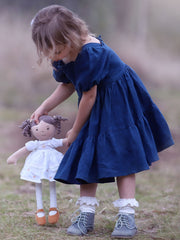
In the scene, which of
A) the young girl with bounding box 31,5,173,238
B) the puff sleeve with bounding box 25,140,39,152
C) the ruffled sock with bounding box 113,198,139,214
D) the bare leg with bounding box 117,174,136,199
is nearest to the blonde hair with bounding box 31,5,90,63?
the young girl with bounding box 31,5,173,238

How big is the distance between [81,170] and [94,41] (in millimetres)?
644

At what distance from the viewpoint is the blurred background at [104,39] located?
736 centimetres

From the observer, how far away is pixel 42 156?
2.19 meters

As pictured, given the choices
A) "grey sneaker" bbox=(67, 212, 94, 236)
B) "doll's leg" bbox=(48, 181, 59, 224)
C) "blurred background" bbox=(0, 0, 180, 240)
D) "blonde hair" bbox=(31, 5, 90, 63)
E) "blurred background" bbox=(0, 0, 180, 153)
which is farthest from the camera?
"blurred background" bbox=(0, 0, 180, 153)

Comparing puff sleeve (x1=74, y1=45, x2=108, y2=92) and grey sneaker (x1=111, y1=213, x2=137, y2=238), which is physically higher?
puff sleeve (x1=74, y1=45, x2=108, y2=92)

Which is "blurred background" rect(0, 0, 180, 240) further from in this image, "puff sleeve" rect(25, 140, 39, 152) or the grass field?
"puff sleeve" rect(25, 140, 39, 152)

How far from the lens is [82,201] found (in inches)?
84.4

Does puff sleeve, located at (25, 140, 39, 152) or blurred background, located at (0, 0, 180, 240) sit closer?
puff sleeve, located at (25, 140, 39, 152)

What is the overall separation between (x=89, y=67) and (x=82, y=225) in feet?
2.71

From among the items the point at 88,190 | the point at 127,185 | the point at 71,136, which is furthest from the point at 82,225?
the point at 71,136

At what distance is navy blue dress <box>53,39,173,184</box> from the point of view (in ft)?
6.52

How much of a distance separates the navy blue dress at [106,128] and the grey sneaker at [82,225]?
0.23 metres

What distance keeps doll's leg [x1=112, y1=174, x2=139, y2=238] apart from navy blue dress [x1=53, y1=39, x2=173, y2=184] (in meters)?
0.07

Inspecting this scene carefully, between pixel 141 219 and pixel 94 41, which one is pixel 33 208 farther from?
pixel 94 41
